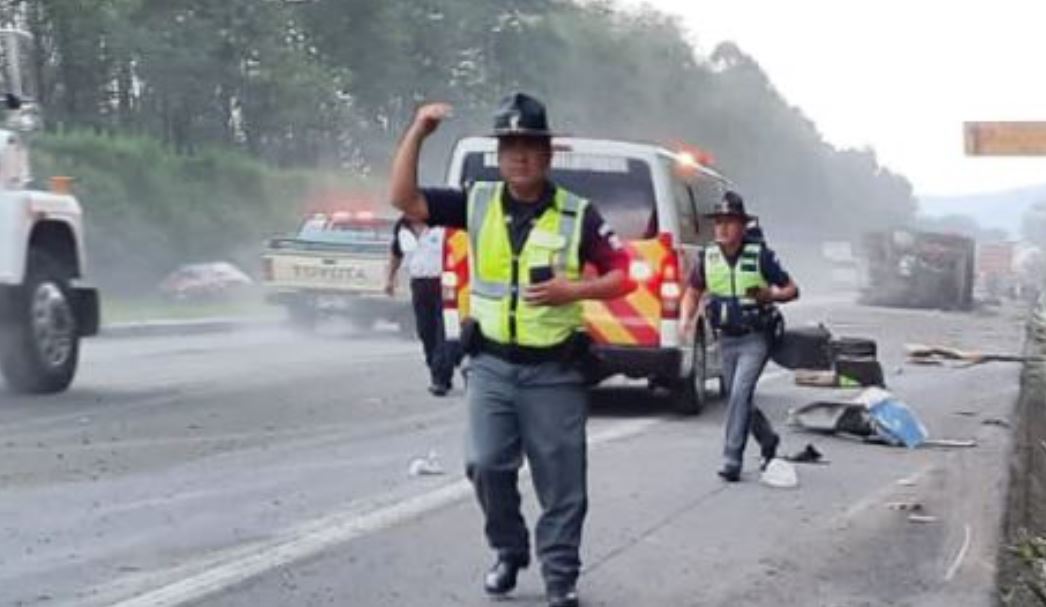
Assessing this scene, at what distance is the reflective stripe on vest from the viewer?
9.88 m

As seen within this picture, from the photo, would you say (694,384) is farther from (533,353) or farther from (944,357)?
(944,357)

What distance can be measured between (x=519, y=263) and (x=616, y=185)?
744 cm

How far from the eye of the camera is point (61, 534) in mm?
7965

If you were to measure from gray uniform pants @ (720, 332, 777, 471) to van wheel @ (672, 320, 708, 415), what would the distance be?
12.0ft

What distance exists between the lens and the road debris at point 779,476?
10.0m

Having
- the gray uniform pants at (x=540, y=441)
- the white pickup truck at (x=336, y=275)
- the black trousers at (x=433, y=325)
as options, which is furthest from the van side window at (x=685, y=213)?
the white pickup truck at (x=336, y=275)

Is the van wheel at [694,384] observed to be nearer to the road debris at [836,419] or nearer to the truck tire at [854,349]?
the road debris at [836,419]

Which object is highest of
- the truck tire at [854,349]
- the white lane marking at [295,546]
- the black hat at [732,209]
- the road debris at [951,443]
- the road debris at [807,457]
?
the black hat at [732,209]

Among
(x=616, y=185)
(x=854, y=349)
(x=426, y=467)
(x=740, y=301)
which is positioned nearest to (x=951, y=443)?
(x=616, y=185)

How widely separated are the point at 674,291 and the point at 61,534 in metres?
6.44

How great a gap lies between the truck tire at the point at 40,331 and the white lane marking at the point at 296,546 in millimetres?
5227

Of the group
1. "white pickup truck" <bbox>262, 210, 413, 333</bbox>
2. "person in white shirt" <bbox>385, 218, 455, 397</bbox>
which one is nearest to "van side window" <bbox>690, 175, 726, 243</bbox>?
"person in white shirt" <bbox>385, 218, 455, 397</bbox>

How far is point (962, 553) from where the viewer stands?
8023mm

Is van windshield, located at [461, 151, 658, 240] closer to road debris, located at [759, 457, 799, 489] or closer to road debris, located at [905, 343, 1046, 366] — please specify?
road debris, located at [759, 457, 799, 489]
